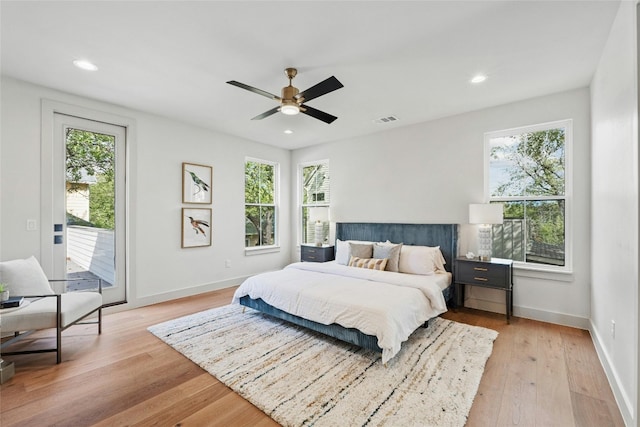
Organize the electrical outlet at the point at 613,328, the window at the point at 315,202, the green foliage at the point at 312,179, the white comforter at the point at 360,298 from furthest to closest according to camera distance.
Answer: the green foliage at the point at 312,179, the window at the point at 315,202, the white comforter at the point at 360,298, the electrical outlet at the point at 613,328

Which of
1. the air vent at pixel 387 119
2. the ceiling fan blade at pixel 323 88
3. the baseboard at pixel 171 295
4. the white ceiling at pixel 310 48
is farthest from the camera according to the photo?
the air vent at pixel 387 119

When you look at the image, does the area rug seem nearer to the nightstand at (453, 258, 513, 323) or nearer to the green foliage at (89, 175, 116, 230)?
the nightstand at (453, 258, 513, 323)

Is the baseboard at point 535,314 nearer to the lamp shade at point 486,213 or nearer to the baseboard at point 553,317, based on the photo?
the baseboard at point 553,317

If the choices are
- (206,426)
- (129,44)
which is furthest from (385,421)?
(129,44)

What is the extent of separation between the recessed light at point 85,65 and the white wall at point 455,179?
374 centimetres

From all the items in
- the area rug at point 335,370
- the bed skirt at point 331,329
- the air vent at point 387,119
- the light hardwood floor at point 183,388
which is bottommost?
the light hardwood floor at point 183,388

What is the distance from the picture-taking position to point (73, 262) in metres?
3.51

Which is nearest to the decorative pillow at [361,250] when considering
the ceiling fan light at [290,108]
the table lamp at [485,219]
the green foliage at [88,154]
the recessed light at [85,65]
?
the table lamp at [485,219]

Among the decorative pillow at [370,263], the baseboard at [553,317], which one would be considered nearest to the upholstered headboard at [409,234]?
the decorative pillow at [370,263]

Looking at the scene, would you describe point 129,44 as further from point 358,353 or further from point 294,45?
point 358,353

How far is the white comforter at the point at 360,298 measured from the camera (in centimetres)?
246

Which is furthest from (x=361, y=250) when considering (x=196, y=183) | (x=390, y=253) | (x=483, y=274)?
(x=196, y=183)

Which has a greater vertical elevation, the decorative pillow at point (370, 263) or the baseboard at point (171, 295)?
the decorative pillow at point (370, 263)

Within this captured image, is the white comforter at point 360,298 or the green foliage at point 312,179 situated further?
the green foliage at point 312,179
